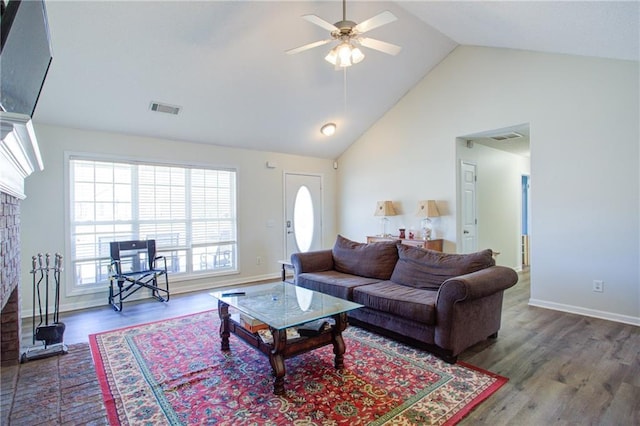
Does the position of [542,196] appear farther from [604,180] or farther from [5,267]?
[5,267]

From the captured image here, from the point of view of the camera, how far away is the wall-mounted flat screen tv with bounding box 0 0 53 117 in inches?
50.2

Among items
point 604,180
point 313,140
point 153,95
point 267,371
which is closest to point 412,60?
point 313,140

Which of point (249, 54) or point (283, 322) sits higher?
point (249, 54)

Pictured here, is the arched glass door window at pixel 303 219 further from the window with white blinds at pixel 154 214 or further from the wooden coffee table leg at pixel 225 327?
the wooden coffee table leg at pixel 225 327

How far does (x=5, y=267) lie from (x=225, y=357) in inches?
62.4

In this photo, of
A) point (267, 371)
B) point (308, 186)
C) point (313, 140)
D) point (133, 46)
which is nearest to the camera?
point (267, 371)

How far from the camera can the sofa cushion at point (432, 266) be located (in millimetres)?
3035

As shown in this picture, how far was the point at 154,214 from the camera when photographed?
4.80 metres

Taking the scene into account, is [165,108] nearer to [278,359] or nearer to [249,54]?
[249,54]

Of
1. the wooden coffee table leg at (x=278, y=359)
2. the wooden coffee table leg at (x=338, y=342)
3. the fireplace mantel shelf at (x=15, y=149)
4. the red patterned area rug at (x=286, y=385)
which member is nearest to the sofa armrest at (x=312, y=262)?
the red patterned area rug at (x=286, y=385)

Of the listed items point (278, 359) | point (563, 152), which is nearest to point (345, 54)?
point (278, 359)

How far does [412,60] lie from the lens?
15.8 ft

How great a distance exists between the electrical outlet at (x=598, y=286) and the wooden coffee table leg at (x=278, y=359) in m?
3.62

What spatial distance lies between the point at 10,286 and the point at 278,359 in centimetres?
186
